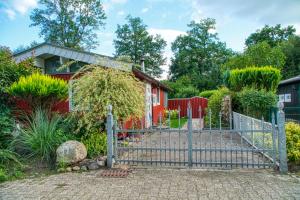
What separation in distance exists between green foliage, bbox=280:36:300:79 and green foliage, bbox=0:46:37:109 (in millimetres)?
32130

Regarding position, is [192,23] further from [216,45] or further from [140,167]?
[140,167]

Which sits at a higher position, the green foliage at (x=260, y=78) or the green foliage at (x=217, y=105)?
the green foliage at (x=260, y=78)

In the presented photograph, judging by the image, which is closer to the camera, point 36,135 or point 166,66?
point 36,135

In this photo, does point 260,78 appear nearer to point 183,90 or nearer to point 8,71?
point 8,71

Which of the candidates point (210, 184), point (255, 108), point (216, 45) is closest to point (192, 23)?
point (216, 45)

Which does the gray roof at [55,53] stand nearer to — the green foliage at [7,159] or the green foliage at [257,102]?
the green foliage at [7,159]

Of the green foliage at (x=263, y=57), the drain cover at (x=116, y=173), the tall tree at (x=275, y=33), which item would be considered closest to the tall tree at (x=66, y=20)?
the green foliage at (x=263, y=57)

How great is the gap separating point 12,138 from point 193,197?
586 cm

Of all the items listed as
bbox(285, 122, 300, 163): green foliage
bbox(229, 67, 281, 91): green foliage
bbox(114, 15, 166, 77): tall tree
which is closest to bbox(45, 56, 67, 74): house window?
bbox(229, 67, 281, 91): green foliage

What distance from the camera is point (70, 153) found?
669 centimetres

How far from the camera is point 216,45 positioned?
129 feet

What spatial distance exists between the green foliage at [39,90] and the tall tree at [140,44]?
2939 centimetres

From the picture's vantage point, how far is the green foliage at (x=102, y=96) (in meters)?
7.62

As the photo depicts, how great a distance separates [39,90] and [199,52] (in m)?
32.6
